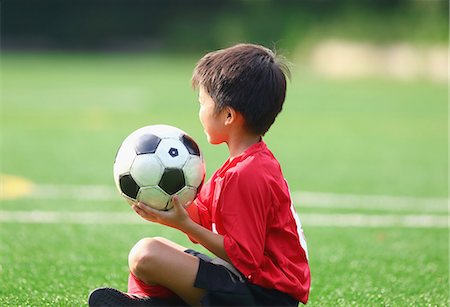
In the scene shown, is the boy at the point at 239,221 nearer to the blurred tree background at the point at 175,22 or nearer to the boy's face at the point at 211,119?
Result: the boy's face at the point at 211,119

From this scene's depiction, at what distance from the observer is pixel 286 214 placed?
3.66 m

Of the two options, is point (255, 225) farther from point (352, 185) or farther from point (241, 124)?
point (352, 185)

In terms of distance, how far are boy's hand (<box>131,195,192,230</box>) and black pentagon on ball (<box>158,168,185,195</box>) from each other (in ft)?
0.22

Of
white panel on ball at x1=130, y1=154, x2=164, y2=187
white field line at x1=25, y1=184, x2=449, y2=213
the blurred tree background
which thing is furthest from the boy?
the blurred tree background

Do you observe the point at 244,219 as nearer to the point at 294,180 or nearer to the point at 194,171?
the point at 194,171

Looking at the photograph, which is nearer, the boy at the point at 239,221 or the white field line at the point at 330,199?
the boy at the point at 239,221

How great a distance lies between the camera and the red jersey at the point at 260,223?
11.4 feet

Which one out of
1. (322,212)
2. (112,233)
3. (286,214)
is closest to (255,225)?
(286,214)

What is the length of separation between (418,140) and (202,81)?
8.82 m

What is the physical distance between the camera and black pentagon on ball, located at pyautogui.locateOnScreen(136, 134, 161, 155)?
3.82 m

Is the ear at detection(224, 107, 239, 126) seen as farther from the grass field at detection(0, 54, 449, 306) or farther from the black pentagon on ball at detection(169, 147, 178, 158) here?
the grass field at detection(0, 54, 449, 306)

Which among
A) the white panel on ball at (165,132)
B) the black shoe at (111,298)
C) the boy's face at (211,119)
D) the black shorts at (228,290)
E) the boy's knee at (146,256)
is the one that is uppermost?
the boy's face at (211,119)

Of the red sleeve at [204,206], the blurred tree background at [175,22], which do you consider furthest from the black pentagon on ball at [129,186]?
the blurred tree background at [175,22]

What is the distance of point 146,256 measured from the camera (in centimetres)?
355
